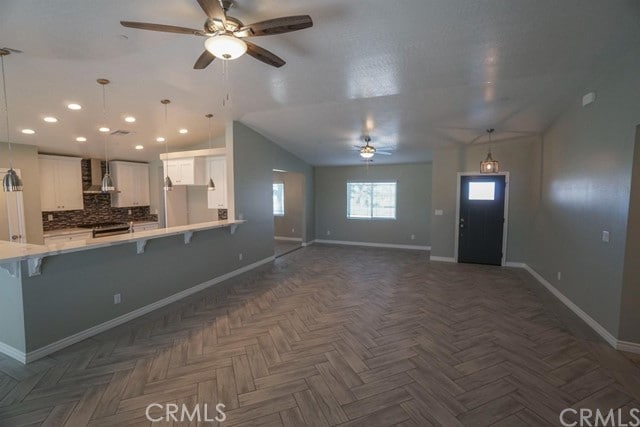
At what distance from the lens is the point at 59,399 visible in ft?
6.82

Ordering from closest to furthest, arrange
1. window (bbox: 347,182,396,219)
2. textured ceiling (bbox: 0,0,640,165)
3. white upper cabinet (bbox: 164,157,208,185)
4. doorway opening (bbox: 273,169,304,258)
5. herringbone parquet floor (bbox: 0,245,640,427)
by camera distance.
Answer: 1. herringbone parquet floor (bbox: 0,245,640,427)
2. textured ceiling (bbox: 0,0,640,165)
3. white upper cabinet (bbox: 164,157,208,185)
4. window (bbox: 347,182,396,219)
5. doorway opening (bbox: 273,169,304,258)

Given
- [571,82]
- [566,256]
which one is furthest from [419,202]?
[571,82]

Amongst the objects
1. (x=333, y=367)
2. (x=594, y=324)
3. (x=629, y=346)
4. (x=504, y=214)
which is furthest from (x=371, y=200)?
(x=333, y=367)

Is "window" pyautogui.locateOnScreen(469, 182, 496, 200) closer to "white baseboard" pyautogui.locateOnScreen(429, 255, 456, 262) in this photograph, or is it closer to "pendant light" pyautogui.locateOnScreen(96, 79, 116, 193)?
"white baseboard" pyautogui.locateOnScreen(429, 255, 456, 262)

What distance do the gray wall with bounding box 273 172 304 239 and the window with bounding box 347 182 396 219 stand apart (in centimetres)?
161

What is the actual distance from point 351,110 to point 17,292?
4462mm

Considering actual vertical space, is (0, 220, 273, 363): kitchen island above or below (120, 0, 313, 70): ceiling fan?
below

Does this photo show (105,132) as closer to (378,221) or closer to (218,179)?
(218,179)

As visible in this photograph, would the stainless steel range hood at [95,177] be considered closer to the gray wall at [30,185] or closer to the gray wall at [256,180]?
the gray wall at [30,185]

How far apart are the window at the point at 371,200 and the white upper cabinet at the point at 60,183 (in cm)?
678

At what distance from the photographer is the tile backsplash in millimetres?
5898

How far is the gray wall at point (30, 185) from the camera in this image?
500 centimetres

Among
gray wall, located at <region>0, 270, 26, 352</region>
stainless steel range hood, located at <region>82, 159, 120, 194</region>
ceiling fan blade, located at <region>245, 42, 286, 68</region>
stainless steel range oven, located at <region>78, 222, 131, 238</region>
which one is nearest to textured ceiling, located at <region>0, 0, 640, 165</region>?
ceiling fan blade, located at <region>245, 42, 286, 68</region>

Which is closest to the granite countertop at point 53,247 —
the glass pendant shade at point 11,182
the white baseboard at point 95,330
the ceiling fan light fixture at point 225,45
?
the glass pendant shade at point 11,182
